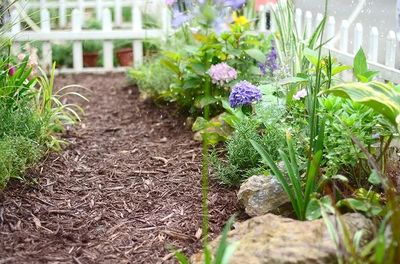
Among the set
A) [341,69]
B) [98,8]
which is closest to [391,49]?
[341,69]

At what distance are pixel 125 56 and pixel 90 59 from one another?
0.41 meters

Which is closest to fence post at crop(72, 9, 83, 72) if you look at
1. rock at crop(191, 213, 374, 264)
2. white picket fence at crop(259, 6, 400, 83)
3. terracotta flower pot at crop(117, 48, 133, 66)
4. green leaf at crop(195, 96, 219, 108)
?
terracotta flower pot at crop(117, 48, 133, 66)

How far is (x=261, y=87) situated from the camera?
3.98 meters

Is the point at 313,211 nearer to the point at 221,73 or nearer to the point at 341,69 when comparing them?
the point at 341,69

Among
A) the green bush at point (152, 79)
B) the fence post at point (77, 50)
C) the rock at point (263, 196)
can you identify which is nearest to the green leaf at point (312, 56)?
the rock at point (263, 196)

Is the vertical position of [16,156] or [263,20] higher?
[263,20]

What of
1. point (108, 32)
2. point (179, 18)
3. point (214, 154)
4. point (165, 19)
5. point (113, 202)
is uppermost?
point (179, 18)

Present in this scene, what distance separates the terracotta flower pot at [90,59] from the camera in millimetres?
7051

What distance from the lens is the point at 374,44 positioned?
434 cm

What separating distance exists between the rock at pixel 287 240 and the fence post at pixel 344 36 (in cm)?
235

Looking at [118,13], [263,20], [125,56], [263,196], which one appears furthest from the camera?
[118,13]

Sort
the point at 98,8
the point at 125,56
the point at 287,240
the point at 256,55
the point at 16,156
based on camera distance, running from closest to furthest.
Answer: the point at 287,240
the point at 16,156
the point at 256,55
the point at 125,56
the point at 98,8

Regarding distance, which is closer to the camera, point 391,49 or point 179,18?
point 391,49

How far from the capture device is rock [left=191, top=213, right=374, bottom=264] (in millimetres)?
2330
